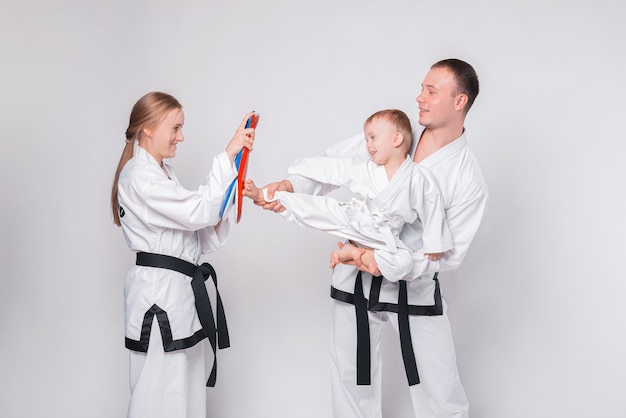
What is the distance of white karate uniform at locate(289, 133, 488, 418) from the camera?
2.91 meters

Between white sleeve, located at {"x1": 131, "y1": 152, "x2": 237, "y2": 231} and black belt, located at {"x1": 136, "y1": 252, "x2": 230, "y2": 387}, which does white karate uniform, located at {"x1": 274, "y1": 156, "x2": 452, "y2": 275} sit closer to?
white sleeve, located at {"x1": 131, "y1": 152, "x2": 237, "y2": 231}

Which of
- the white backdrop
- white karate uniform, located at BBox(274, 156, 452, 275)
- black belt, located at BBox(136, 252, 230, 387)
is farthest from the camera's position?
the white backdrop

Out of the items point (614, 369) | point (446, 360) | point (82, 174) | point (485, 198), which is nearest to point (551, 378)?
point (614, 369)

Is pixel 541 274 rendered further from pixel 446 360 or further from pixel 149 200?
pixel 149 200

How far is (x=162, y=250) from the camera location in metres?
2.89

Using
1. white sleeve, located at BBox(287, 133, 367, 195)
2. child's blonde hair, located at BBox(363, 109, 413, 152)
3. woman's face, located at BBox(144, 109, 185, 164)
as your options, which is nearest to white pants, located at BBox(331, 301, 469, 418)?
white sleeve, located at BBox(287, 133, 367, 195)

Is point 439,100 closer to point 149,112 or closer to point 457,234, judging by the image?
point 457,234

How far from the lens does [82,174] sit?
13.3ft

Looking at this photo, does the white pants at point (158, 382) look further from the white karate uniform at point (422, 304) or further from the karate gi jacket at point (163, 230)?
the white karate uniform at point (422, 304)

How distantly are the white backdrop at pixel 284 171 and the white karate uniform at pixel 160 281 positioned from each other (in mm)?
1144

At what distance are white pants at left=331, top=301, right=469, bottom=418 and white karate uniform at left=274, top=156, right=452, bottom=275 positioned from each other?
385mm

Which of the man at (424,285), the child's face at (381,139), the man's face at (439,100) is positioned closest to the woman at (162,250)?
the man at (424,285)

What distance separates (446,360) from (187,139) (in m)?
2.07

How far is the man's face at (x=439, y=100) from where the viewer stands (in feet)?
9.58
